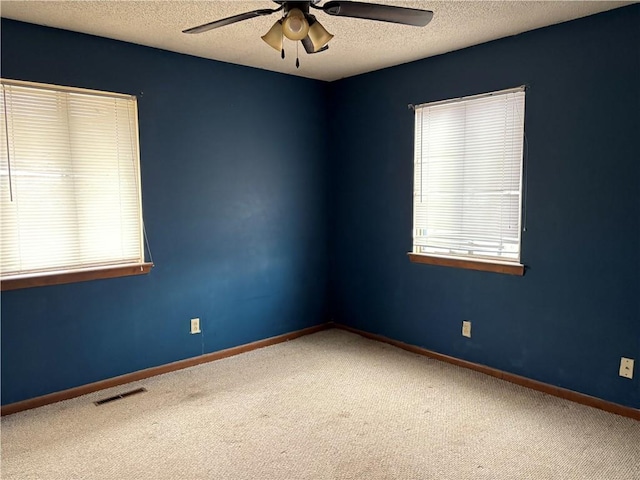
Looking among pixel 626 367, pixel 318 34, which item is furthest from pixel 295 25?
pixel 626 367

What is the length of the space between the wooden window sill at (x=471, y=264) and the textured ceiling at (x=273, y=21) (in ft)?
5.16

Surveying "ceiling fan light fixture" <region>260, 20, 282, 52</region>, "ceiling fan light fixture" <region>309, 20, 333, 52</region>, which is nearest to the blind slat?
"ceiling fan light fixture" <region>309, 20, 333, 52</region>

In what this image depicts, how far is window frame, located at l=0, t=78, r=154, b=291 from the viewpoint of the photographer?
2.83 meters

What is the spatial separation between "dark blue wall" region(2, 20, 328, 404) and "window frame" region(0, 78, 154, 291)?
0.16 feet

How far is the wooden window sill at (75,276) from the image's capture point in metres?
2.85

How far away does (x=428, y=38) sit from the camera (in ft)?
10.4

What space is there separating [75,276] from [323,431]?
1893mm

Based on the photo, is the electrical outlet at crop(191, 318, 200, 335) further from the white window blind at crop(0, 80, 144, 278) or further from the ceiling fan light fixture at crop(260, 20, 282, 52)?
the ceiling fan light fixture at crop(260, 20, 282, 52)

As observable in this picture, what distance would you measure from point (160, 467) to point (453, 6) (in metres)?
Answer: 2.92

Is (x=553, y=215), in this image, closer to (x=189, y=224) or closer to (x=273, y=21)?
(x=273, y=21)

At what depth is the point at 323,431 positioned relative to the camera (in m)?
2.65

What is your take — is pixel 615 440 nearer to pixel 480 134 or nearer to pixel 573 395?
pixel 573 395

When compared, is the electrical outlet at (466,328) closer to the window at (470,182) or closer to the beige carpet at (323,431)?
the beige carpet at (323,431)

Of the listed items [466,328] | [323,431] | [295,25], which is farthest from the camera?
[466,328]
